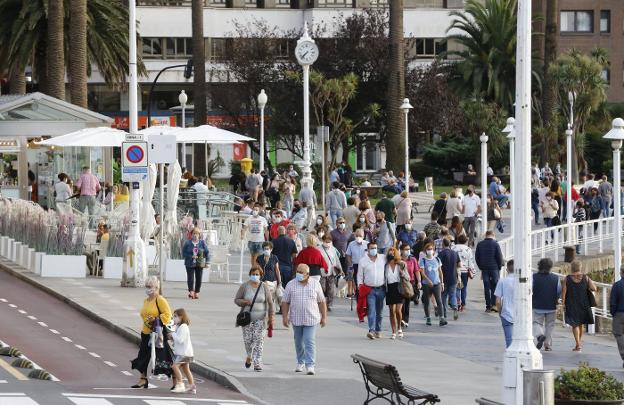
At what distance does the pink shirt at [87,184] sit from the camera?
4075cm

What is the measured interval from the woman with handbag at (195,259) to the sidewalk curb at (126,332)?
2.45 m

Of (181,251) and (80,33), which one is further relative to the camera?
(80,33)

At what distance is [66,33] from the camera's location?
5609cm

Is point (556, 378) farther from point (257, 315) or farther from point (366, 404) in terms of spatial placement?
point (257, 315)

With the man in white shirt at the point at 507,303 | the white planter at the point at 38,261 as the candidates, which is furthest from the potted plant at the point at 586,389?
the white planter at the point at 38,261

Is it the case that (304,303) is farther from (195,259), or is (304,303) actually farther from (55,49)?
(55,49)

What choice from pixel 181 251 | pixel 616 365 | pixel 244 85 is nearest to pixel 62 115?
pixel 181 251

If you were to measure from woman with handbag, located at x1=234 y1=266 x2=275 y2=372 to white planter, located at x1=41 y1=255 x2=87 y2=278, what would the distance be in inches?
507

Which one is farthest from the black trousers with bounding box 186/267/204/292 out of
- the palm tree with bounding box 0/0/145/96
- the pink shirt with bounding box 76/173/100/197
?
the palm tree with bounding box 0/0/145/96

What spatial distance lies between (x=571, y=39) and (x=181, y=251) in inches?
2565

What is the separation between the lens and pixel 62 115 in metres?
43.4

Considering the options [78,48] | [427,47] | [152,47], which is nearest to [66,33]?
[78,48]

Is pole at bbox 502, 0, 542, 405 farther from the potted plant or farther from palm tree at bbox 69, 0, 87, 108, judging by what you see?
palm tree at bbox 69, 0, 87, 108

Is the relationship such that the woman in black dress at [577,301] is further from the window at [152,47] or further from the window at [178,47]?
the window at [178,47]
